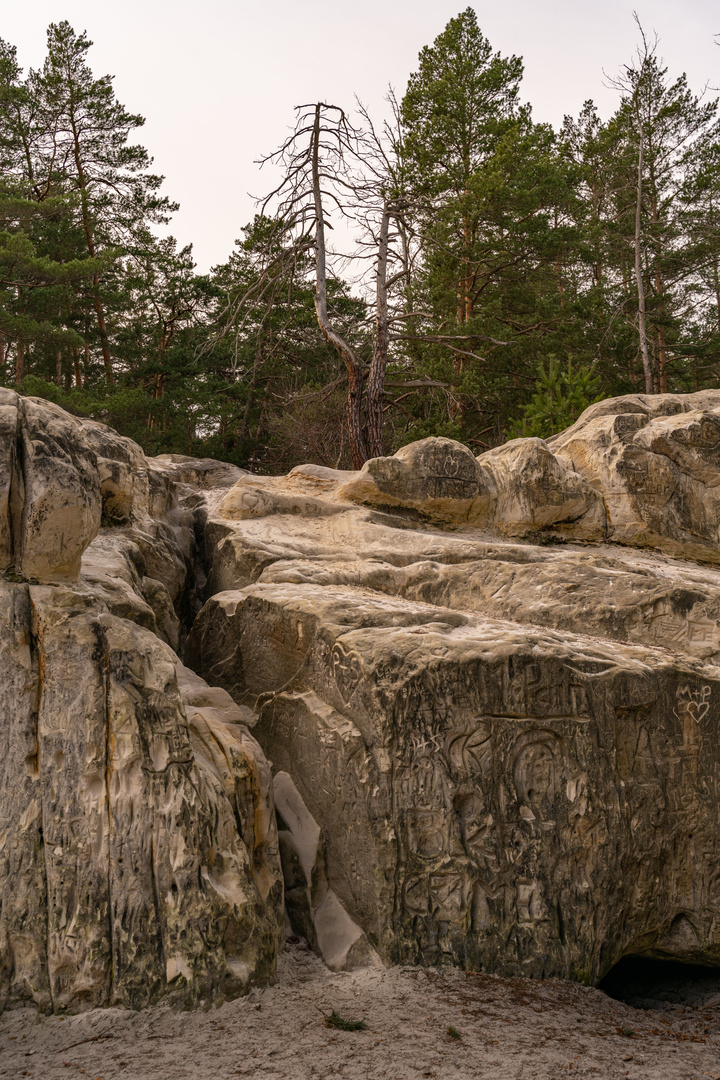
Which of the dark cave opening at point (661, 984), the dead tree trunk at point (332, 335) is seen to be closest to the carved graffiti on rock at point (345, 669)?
the dark cave opening at point (661, 984)

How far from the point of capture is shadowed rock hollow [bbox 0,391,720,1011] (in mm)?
4789

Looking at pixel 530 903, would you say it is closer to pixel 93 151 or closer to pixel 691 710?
pixel 691 710

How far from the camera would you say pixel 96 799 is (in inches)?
193


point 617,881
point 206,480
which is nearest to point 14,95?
point 206,480

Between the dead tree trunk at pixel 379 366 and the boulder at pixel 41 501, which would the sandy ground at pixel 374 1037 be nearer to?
the boulder at pixel 41 501

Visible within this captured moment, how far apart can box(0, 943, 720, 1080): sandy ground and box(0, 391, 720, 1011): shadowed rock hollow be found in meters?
0.17

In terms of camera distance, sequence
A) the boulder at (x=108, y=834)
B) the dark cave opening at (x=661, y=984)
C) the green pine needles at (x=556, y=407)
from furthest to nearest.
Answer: the green pine needles at (x=556, y=407)
the dark cave opening at (x=661, y=984)
the boulder at (x=108, y=834)

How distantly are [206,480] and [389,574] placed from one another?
5072mm

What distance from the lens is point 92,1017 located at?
449 cm

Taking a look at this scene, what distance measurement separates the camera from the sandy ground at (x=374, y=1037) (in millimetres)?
4188

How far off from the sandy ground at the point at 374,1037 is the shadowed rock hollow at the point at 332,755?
17 cm

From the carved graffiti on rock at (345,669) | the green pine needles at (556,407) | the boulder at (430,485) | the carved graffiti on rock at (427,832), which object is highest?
the green pine needles at (556,407)

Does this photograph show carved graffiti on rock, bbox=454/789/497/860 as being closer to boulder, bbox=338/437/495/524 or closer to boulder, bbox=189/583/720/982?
boulder, bbox=189/583/720/982

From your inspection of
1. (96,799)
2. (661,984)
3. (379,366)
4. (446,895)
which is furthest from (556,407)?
(96,799)
